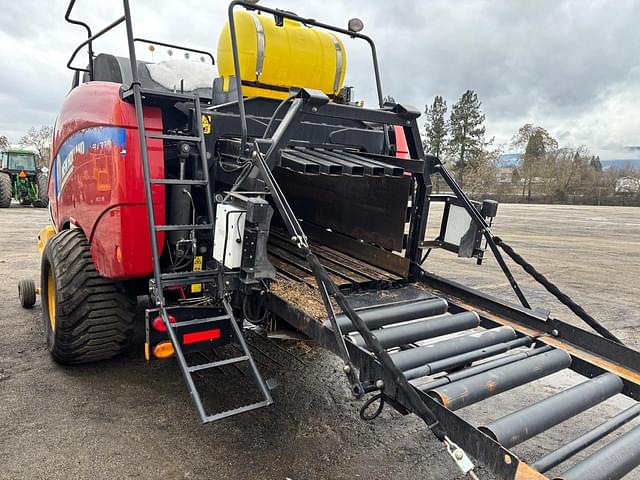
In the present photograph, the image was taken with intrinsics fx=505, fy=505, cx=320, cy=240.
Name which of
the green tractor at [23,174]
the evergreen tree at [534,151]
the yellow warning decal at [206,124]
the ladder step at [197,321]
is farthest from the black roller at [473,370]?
the evergreen tree at [534,151]

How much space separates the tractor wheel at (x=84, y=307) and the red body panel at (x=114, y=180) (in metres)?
0.16

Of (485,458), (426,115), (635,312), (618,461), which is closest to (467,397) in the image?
(485,458)

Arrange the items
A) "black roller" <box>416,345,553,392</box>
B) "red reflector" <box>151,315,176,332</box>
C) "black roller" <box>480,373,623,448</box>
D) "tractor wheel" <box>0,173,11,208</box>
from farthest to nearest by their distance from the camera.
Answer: "tractor wheel" <box>0,173,11,208</box>, "red reflector" <box>151,315,176,332</box>, "black roller" <box>416,345,553,392</box>, "black roller" <box>480,373,623,448</box>

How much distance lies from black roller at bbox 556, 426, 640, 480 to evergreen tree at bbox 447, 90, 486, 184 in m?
55.5

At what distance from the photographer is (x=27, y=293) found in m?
5.20

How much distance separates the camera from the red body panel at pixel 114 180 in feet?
10.1

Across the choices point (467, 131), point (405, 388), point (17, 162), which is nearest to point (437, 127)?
point (467, 131)

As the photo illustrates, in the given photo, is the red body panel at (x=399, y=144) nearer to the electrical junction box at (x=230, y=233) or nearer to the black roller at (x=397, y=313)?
the black roller at (x=397, y=313)

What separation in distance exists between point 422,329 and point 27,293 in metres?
4.33

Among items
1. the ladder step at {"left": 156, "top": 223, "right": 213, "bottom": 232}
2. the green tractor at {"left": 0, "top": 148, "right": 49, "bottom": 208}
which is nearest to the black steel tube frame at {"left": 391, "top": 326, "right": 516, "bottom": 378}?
the ladder step at {"left": 156, "top": 223, "right": 213, "bottom": 232}

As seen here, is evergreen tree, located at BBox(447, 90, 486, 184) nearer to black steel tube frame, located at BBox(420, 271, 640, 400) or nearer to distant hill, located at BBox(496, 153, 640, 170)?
distant hill, located at BBox(496, 153, 640, 170)

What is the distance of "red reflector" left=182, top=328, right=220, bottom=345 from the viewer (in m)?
2.83

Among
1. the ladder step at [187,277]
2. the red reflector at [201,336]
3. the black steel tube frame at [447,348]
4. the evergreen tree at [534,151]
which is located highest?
the evergreen tree at [534,151]

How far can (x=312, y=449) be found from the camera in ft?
9.72
